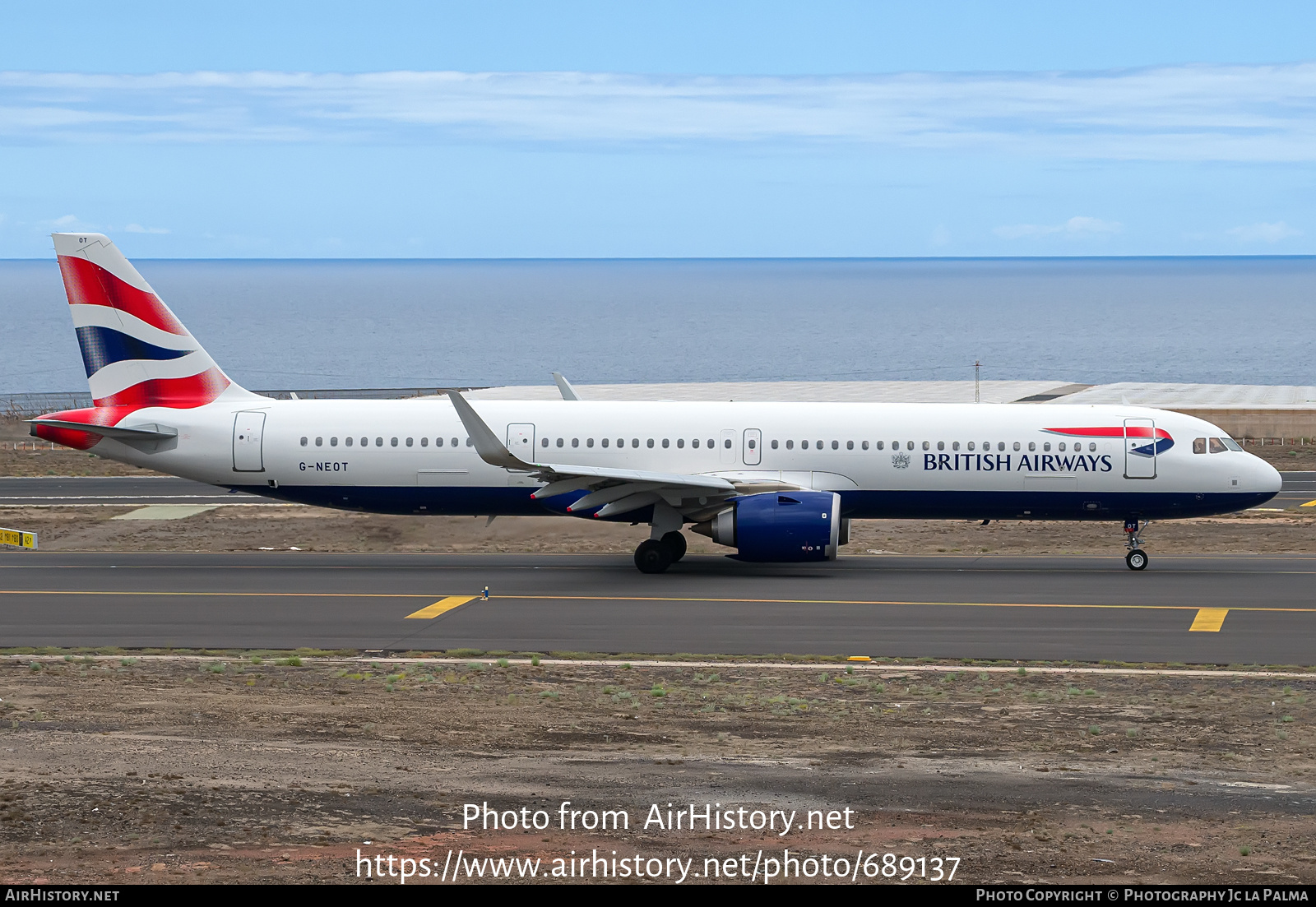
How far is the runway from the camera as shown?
25109mm

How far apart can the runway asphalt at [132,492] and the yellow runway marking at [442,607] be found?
58.8 feet

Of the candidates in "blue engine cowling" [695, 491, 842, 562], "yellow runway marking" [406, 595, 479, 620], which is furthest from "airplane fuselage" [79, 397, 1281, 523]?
"yellow runway marking" [406, 595, 479, 620]

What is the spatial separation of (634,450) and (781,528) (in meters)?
4.55

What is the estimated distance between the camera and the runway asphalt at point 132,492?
46.1 m

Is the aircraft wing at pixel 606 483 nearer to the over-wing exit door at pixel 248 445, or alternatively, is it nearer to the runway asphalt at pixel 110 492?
the over-wing exit door at pixel 248 445

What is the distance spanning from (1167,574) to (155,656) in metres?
21.8

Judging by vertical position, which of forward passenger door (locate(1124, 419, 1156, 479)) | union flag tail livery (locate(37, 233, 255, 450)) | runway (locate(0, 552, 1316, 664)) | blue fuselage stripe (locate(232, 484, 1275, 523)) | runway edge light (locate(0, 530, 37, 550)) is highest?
union flag tail livery (locate(37, 233, 255, 450))

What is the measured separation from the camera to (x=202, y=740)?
17.3m

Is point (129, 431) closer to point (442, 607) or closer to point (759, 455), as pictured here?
point (442, 607)

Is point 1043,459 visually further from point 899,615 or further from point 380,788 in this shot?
point 380,788

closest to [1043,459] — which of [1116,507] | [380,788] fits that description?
[1116,507]

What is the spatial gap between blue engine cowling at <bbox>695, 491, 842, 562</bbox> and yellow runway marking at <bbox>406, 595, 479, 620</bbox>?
5857 mm

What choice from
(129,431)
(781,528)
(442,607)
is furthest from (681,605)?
(129,431)

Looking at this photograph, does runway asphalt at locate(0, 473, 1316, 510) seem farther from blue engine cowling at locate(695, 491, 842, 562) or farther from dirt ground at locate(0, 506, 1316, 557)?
blue engine cowling at locate(695, 491, 842, 562)
